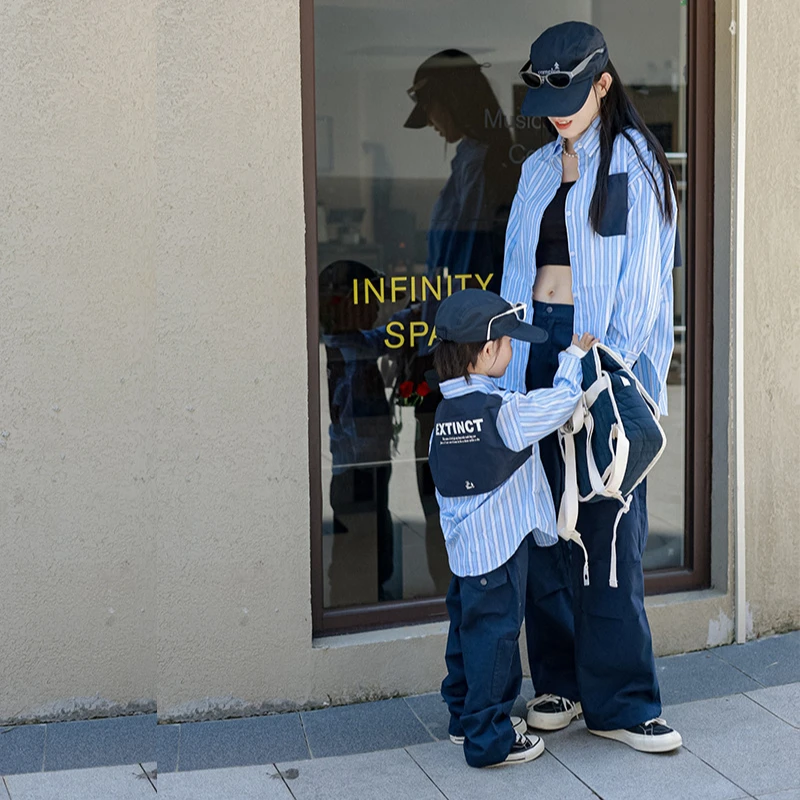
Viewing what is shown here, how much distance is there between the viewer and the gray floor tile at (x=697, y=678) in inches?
160

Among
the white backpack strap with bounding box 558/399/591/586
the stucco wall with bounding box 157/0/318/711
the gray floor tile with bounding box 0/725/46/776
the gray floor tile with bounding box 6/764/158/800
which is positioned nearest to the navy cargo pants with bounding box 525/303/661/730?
the white backpack strap with bounding box 558/399/591/586

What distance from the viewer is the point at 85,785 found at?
3.52 meters

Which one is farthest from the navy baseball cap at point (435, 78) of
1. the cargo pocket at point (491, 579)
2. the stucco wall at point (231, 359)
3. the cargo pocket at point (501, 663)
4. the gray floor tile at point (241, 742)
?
the gray floor tile at point (241, 742)

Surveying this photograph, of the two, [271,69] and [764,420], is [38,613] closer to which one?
[271,69]

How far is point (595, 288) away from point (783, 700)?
1.64 m

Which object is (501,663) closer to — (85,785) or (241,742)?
(241,742)

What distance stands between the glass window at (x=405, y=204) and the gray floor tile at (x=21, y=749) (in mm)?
1065

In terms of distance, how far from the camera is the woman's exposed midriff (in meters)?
3.61

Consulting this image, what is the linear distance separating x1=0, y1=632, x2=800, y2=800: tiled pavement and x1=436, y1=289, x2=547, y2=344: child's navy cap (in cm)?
132

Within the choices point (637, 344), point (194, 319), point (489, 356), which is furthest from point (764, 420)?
point (194, 319)

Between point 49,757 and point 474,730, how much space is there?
4.50 feet

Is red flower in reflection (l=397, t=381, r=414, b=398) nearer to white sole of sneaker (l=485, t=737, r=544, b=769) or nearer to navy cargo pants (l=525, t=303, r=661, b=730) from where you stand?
navy cargo pants (l=525, t=303, r=661, b=730)

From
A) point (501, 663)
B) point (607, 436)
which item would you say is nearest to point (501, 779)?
point (501, 663)

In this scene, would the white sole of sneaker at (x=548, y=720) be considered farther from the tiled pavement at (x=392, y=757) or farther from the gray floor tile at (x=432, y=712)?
the gray floor tile at (x=432, y=712)
